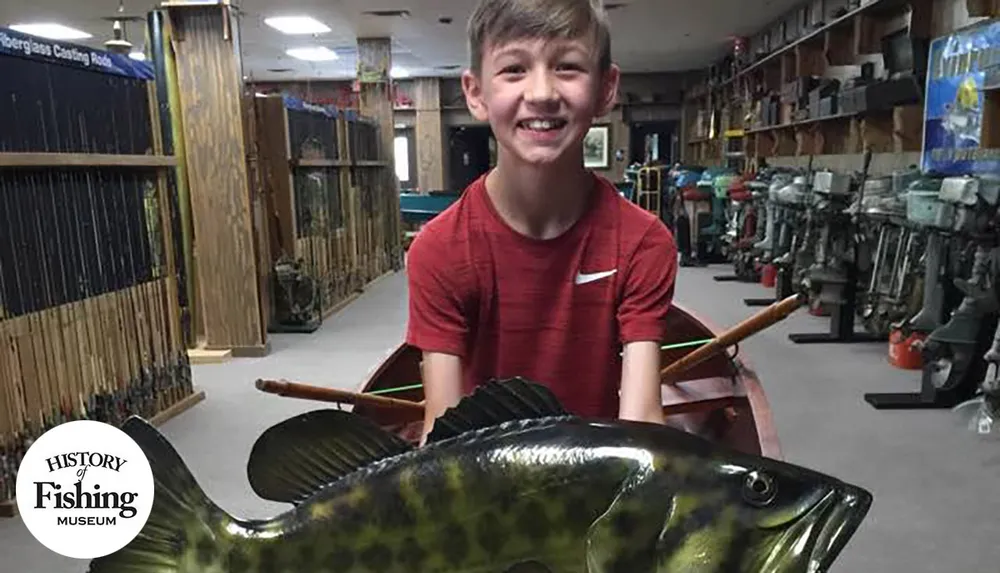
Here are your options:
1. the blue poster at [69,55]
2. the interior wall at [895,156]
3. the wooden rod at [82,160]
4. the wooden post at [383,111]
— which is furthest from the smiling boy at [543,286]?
the wooden post at [383,111]

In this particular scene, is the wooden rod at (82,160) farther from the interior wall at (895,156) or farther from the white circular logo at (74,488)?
the interior wall at (895,156)

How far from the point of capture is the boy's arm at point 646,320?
44.9 inches

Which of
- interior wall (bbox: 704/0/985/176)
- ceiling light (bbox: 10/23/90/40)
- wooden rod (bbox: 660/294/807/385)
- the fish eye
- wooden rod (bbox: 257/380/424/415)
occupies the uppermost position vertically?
ceiling light (bbox: 10/23/90/40)

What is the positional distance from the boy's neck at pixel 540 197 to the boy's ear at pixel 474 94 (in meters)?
0.10

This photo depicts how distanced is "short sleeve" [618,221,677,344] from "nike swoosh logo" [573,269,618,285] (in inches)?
1.2

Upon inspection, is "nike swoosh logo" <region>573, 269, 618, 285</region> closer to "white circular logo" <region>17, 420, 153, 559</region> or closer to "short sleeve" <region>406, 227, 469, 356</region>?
"short sleeve" <region>406, 227, 469, 356</region>

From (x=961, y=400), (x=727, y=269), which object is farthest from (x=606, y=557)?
(x=727, y=269)

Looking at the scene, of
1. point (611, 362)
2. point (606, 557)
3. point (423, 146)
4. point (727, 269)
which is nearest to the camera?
point (606, 557)

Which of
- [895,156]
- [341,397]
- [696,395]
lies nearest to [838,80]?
[895,156]

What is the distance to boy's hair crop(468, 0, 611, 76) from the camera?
3.35 ft

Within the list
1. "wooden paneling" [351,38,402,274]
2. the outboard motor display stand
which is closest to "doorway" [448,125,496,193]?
"wooden paneling" [351,38,402,274]

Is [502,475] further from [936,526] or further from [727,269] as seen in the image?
[727,269]

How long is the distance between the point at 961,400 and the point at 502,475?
4.54 m

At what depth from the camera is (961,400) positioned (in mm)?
4449
